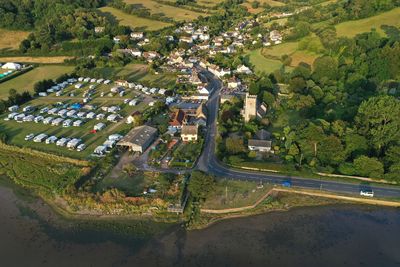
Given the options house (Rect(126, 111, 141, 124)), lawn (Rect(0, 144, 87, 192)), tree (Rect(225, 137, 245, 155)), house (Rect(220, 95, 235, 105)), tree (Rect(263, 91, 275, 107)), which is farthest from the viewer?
house (Rect(220, 95, 235, 105))

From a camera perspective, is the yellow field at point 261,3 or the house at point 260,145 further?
the yellow field at point 261,3

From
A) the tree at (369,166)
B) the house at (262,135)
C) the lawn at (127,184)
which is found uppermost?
the house at (262,135)

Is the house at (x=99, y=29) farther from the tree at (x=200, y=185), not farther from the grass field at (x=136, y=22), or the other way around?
the tree at (x=200, y=185)

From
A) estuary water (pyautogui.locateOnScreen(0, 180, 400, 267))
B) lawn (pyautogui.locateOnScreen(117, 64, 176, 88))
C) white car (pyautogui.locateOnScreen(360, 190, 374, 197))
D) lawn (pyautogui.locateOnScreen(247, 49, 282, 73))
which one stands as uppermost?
lawn (pyautogui.locateOnScreen(247, 49, 282, 73))

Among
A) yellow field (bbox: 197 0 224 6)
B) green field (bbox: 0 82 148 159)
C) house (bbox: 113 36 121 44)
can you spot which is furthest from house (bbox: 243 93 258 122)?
yellow field (bbox: 197 0 224 6)

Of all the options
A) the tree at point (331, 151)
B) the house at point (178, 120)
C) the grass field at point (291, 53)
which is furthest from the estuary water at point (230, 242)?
the grass field at point (291, 53)

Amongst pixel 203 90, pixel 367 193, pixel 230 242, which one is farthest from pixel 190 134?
pixel 367 193

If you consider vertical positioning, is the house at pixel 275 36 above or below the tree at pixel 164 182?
above

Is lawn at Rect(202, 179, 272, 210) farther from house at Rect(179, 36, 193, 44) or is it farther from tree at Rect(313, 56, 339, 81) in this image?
house at Rect(179, 36, 193, 44)
